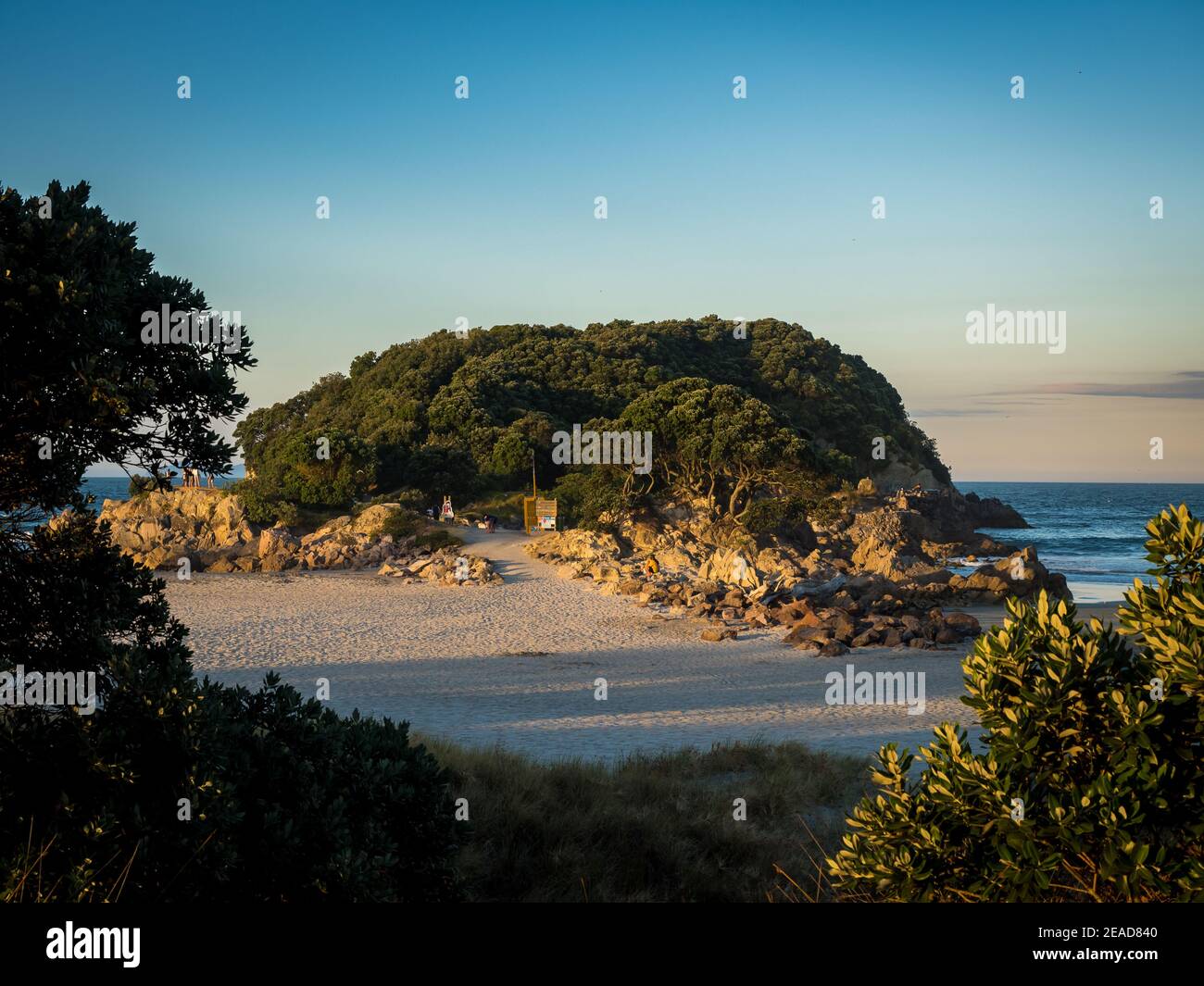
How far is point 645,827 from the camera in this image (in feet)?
29.7

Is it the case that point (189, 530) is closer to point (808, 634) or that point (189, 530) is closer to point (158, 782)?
point (808, 634)

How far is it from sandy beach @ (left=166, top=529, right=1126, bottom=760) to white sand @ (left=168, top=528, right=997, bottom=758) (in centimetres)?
5

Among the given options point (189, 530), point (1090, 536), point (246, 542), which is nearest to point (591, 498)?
point (246, 542)

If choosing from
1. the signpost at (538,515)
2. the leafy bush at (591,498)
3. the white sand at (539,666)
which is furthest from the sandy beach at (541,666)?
the signpost at (538,515)

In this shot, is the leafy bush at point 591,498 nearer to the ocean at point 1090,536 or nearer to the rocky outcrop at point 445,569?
the rocky outcrop at point 445,569

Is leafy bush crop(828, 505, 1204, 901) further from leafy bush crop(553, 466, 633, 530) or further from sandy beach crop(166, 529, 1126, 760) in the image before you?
leafy bush crop(553, 466, 633, 530)

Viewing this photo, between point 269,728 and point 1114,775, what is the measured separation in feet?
15.6

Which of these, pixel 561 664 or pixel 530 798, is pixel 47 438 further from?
pixel 561 664

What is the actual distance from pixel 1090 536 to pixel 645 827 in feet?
226

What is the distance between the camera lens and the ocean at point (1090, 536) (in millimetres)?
42562

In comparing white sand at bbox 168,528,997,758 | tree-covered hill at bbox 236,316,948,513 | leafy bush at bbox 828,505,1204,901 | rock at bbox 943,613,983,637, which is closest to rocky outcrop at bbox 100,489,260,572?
tree-covered hill at bbox 236,316,948,513

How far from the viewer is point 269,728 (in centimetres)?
570

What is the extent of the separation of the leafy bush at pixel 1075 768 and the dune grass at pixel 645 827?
2.81m
